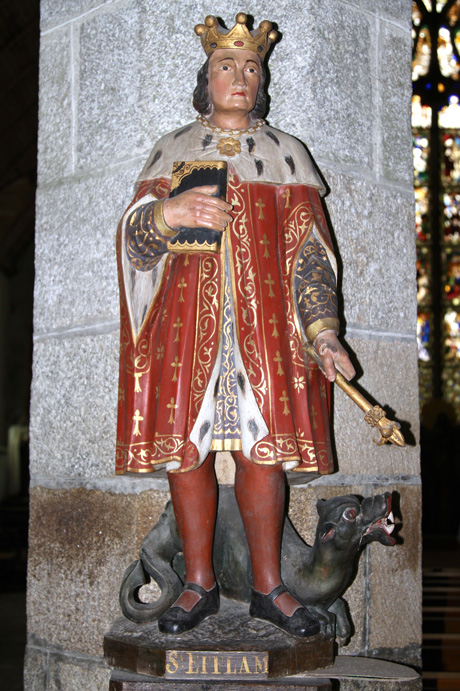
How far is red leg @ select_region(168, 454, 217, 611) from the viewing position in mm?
2061

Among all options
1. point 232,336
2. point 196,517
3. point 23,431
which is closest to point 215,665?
point 196,517

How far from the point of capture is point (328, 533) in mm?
2090

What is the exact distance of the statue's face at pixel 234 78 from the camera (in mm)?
2170

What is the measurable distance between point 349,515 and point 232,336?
53cm

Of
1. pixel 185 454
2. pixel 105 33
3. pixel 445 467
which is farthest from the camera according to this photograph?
pixel 445 467

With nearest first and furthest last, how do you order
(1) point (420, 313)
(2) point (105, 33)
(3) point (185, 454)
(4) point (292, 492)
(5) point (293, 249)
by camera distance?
(3) point (185, 454) < (5) point (293, 249) < (4) point (292, 492) < (2) point (105, 33) < (1) point (420, 313)

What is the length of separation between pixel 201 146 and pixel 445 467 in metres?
7.84

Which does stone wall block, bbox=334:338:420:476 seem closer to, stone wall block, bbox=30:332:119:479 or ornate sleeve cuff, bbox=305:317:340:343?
ornate sleeve cuff, bbox=305:317:340:343

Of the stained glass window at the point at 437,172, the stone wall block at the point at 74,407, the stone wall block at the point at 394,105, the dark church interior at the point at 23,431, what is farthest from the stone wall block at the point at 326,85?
the stained glass window at the point at 437,172

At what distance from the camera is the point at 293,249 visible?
2.15 metres

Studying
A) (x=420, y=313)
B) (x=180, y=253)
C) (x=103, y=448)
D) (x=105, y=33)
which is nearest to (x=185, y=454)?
(x=180, y=253)

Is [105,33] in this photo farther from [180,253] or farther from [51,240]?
[180,253]

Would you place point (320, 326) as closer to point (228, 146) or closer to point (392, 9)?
point (228, 146)

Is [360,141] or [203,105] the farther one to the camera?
[360,141]
